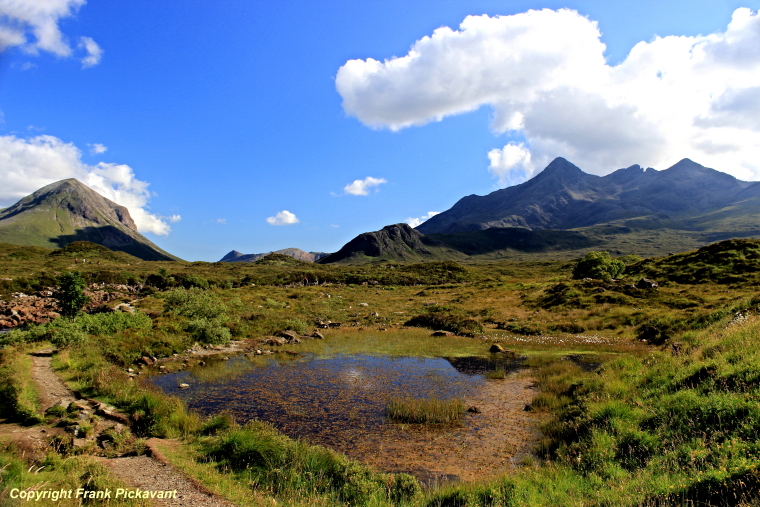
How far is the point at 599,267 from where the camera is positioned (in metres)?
62.6

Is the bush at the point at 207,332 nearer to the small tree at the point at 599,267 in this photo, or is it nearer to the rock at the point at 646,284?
the rock at the point at 646,284

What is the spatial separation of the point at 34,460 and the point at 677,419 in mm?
17084

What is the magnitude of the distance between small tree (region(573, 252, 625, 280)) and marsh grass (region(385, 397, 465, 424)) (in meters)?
56.6

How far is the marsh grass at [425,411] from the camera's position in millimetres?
14734

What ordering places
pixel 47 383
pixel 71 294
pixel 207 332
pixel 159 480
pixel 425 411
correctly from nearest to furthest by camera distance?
pixel 159 480, pixel 425 411, pixel 47 383, pixel 207 332, pixel 71 294

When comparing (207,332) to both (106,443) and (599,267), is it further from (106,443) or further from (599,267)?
(599,267)

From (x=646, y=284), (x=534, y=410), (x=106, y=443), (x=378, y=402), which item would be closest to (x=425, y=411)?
(x=378, y=402)

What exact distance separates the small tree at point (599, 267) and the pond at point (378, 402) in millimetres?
46382

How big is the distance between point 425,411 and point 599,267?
6001 cm

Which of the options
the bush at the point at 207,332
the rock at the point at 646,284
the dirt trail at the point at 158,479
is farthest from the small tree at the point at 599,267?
the dirt trail at the point at 158,479

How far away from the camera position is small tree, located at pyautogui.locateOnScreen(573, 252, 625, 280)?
2440 inches

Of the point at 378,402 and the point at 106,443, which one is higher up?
the point at 106,443

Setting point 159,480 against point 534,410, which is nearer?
point 159,480

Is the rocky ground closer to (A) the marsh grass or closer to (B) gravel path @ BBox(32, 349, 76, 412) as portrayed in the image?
(B) gravel path @ BBox(32, 349, 76, 412)
